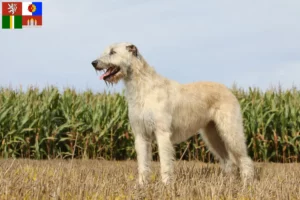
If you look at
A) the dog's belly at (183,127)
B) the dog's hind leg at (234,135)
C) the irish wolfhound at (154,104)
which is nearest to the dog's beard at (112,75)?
the irish wolfhound at (154,104)

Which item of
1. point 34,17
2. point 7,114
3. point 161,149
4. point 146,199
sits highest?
point 34,17

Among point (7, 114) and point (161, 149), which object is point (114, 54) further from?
point (7, 114)

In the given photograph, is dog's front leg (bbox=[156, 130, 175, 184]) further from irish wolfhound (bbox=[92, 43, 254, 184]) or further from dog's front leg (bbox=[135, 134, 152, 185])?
dog's front leg (bbox=[135, 134, 152, 185])

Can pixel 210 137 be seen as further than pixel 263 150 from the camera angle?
No

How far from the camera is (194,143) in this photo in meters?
13.2

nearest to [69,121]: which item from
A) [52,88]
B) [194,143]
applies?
[52,88]

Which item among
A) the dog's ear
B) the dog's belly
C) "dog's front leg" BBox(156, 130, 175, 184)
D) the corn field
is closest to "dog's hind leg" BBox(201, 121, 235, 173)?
the dog's belly

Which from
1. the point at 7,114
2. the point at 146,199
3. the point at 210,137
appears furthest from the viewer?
the point at 7,114

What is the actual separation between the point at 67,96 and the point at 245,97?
17.0ft

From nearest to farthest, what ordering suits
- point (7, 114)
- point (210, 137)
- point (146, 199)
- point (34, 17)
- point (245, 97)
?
point (146, 199)
point (210, 137)
point (34, 17)
point (7, 114)
point (245, 97)

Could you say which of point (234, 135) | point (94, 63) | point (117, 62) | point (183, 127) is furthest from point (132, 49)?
point (234, 135)

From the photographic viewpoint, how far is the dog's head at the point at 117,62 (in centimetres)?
730

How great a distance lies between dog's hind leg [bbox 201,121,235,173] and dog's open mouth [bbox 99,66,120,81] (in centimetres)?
234

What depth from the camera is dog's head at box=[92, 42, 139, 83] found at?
730 centimetres
